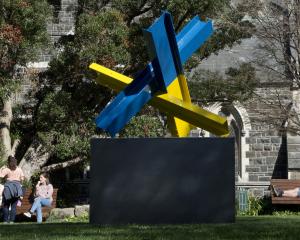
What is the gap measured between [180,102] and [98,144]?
4.84 feet

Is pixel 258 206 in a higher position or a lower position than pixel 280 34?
lower

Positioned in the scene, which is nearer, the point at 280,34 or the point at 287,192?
the point at 287,192

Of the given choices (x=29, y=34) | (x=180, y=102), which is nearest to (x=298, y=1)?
(x=29, y=34)

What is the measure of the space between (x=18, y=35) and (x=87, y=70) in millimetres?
2464

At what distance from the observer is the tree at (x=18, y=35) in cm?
1683

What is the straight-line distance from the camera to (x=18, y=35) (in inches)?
659

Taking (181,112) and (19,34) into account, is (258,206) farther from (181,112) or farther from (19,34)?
(181,112)

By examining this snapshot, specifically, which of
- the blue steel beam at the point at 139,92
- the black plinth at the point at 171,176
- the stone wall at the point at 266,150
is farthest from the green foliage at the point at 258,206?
the black plinth at the point at 171,176

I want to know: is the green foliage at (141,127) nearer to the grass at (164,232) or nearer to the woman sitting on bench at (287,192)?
the woman sitting on bench at (287,192)

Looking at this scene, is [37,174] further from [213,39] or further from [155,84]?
[155,84]

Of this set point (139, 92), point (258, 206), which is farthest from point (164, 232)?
point (258, 206)

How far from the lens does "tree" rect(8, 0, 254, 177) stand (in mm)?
18047

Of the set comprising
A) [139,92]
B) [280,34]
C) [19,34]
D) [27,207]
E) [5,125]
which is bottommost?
[27,207]

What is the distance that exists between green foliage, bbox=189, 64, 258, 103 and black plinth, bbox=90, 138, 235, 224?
36.5ft
